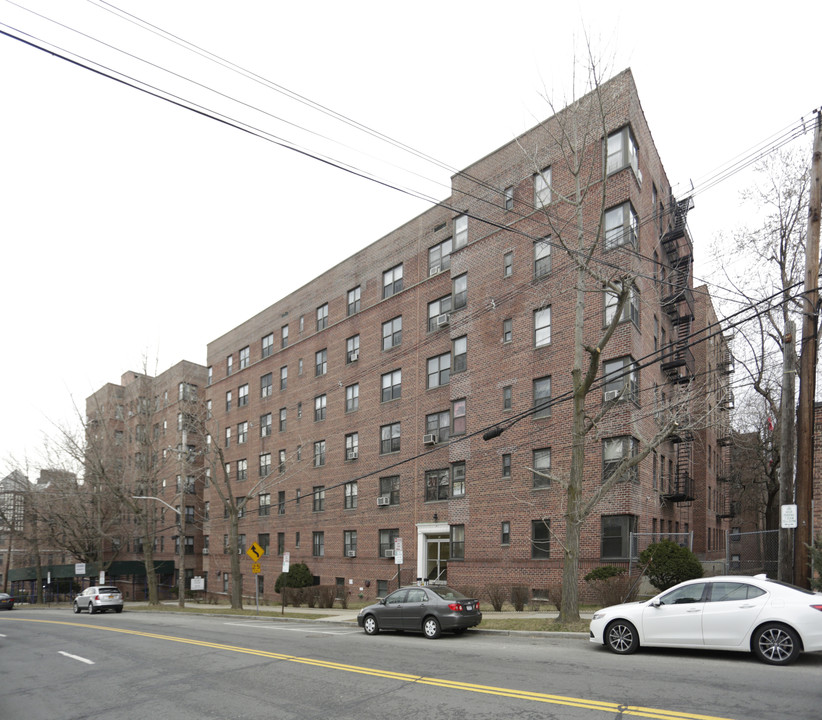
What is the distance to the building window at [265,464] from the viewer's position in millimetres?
46719

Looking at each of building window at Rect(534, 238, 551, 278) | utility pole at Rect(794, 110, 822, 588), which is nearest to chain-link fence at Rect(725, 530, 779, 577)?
utility pole at Rect(794, 110, 822, 588)

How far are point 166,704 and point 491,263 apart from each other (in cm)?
2478

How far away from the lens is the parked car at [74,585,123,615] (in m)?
37.3

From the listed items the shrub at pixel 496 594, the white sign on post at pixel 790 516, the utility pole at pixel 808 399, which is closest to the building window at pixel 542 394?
the shrub at pixel 496 594

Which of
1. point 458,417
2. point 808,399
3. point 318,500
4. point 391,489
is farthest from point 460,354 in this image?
point 808,399

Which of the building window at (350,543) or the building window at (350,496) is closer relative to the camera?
the building window at (350,543)

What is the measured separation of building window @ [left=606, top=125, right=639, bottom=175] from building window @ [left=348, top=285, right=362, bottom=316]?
59.4 ft

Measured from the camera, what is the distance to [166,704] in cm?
964

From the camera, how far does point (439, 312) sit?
→ 34.7 metres

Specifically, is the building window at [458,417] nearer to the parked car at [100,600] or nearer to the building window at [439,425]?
the building window at [439,425]

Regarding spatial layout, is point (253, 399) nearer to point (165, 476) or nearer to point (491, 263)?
point (165, 476)

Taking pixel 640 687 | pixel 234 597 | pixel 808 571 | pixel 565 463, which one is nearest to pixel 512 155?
pixel 565 463

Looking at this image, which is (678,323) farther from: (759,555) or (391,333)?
(391,333)

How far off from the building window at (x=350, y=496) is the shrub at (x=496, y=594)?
12.0 meters
